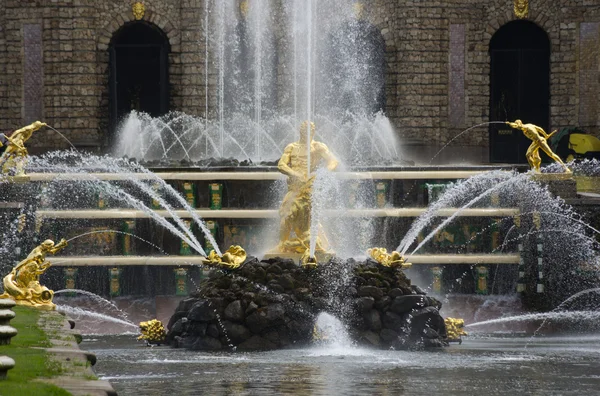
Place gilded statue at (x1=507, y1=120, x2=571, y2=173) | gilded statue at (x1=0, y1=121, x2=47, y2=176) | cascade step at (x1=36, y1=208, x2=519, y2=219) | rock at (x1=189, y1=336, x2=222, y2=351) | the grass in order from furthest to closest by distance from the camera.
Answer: gilded statue at (x1=0, y1=121, x2=47, y2=176) < gilded statue at (x1=507, y1=120, x2=571, y2=173) < cascade step at (x1=36, y1=208, x2=519, y2=219) < rock at (x1=189, y1=336, x2=222, y2=351) < the grass

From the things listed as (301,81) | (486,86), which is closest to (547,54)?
(486,86)

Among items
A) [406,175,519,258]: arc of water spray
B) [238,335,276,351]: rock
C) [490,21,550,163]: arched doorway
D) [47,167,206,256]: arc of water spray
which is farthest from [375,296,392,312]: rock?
[490,21,550,163]: arched doorway

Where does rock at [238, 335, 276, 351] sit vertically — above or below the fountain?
below

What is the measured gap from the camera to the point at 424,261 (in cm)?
3153

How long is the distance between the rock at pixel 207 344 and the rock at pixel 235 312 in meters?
0.39

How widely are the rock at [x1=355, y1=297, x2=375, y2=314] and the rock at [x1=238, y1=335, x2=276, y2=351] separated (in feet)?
4.55

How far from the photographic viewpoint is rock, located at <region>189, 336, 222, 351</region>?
24.5m

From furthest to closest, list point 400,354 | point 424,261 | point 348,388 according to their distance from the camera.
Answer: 1. point 424,261
2. point 400,354
3. point 348,388

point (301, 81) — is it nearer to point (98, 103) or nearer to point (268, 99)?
point (268, 99)

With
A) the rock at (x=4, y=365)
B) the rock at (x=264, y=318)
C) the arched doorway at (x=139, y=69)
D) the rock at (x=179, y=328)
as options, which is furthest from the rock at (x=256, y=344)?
the arched doorway at (x=139, y=69)

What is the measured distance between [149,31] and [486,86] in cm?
1007

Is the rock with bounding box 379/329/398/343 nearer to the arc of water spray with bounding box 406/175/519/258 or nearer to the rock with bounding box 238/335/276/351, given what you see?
the rock with bounding box 238/335/276/351

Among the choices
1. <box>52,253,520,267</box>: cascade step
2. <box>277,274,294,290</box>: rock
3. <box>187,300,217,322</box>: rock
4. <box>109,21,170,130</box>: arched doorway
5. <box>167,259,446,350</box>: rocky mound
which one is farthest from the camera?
<box>109,21,170,130</box>: arched doorway

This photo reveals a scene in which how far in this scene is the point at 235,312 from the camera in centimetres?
2469
